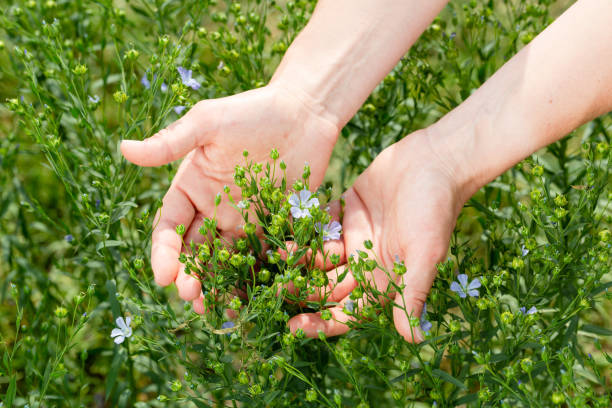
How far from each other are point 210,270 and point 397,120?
3.30 feet

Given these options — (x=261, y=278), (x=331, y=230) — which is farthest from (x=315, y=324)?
(x=331, y=230)

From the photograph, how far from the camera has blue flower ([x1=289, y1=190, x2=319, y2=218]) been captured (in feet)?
4.72

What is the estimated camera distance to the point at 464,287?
1430mm

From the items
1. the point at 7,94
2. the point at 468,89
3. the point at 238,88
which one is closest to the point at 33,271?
the point at 238,88

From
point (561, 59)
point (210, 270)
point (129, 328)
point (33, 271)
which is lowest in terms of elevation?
point (33, 271)

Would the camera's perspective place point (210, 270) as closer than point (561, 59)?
Yes

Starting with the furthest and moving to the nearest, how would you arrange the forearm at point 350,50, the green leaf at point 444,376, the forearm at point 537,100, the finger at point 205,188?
the forearm at point 350,50 → the finger at point 205,188 → the forearm at point 537,100 → the green leaf at point 444,376

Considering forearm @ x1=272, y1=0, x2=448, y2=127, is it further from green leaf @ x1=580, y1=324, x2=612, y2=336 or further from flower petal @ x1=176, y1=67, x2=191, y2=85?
green leaf @ x1=580, y1=324, x2=612, y2=336

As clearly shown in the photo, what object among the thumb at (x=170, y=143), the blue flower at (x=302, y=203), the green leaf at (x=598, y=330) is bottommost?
the green leaf at (x=598, y=330)

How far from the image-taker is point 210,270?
1.49 meters

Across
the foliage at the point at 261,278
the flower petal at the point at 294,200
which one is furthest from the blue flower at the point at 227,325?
the flower petal at the point at 294,200

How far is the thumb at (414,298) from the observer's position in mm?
1387

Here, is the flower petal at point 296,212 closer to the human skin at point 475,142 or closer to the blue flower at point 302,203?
the blue flower at point 302,203

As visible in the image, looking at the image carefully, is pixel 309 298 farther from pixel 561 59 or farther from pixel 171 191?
pixel 561 59
